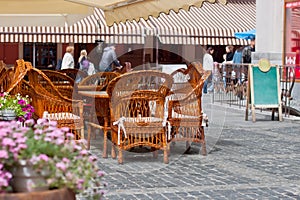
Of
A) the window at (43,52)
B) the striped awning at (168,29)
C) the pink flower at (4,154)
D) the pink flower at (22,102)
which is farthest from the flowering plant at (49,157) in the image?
the window at (43,52)

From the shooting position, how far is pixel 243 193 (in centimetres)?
612

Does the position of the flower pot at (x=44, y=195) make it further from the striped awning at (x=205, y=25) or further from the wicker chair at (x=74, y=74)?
the striped awning at (x=205, y=25)

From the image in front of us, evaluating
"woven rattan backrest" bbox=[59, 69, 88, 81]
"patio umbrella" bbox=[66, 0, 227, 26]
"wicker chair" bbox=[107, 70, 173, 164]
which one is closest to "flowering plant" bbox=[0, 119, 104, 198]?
"wicker chair" bbox=[107, 70, 173, 164]

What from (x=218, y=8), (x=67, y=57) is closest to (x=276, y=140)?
A: (x=67, y=57)

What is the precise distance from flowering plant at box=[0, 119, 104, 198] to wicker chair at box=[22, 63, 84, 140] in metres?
5.13

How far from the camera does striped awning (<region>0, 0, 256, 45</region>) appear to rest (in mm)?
27656

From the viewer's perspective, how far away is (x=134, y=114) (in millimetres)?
7949

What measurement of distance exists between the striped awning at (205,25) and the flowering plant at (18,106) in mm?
20901

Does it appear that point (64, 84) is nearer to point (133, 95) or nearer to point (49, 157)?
point (133, 95)

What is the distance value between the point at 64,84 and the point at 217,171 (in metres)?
3.50

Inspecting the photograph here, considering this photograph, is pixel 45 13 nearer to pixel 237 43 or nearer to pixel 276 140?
pixel 276 140

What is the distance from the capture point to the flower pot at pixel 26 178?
2562 millimetres

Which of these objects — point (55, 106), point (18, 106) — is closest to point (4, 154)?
point (18, 106)

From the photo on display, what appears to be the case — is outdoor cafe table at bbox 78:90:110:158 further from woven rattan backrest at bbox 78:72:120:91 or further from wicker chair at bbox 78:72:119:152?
woven rattan backrest at bbox 78:72:120:91
